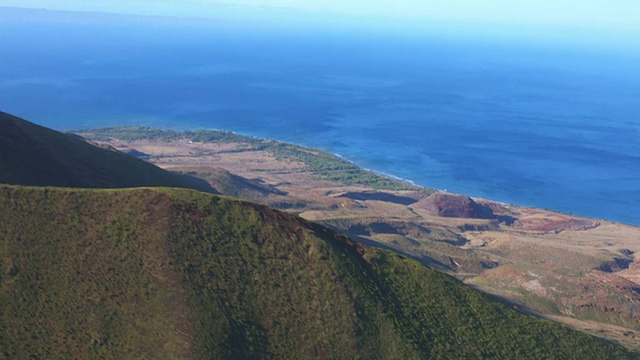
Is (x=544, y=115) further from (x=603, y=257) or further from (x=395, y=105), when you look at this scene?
(x=603, y=257)

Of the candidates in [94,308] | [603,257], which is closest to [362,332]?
[94,308]

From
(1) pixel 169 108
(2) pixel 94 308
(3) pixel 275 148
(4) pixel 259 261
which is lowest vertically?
(2) pixel 94 308

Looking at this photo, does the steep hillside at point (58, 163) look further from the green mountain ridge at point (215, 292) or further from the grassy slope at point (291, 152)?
the grassy slope at point (291, 152)

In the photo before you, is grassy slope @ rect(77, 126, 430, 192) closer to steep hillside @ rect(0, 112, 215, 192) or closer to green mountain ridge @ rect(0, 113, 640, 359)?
steep hillside @ rect(0, 112, 215, 192)

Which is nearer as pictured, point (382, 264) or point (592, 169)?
point (382, 264)

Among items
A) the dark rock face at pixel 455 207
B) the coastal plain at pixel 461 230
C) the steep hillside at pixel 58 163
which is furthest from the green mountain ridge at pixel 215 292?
the dark rock face at pixel 455 207

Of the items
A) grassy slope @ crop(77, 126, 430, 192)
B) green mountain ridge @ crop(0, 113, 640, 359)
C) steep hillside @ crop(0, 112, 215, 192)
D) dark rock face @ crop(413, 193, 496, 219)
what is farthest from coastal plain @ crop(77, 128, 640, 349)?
steep hillside @ crop(0, 112, 215, 192)

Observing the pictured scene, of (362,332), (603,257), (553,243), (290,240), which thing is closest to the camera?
(362,332)
